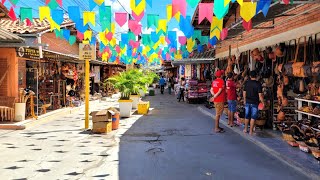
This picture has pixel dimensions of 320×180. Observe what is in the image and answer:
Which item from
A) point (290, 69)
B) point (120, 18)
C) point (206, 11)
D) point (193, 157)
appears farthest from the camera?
point (120, 18)

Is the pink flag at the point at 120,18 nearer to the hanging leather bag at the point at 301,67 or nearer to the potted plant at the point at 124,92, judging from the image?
the hanging leather bag at the point at 301,67

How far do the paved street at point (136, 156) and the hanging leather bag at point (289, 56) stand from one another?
2.10 meters

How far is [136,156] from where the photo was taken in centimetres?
788

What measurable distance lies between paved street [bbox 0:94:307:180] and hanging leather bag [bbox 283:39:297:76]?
6.87ft

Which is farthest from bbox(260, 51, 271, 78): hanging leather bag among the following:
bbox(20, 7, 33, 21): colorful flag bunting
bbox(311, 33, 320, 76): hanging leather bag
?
bbox(20, 7, 33, 21): colorful flag bunting

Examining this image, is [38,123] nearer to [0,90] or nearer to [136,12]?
[0,90]

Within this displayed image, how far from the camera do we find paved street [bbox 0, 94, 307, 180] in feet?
21.0

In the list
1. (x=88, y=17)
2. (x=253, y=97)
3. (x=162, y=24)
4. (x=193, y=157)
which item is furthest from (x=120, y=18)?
(x=193, y=157)

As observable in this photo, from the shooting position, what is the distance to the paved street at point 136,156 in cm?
641

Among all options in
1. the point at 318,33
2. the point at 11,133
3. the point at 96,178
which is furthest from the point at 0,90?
the point at 318,33

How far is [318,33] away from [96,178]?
580 cm

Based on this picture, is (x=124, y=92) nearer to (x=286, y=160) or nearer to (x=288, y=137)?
(x=288, y=137)

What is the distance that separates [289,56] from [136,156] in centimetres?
513

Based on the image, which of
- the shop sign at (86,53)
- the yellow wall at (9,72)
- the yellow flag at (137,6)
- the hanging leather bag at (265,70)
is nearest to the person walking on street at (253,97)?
the hanging leather bag at (265,70)
